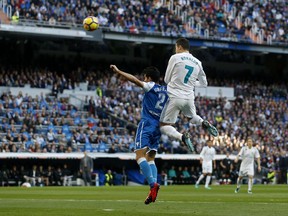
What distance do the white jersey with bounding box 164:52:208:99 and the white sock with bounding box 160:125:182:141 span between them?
2.38 ft

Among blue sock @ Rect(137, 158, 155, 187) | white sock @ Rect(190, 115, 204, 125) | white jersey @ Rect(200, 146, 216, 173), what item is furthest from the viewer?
white jersey @ Rect(200, 146, 216, 173)

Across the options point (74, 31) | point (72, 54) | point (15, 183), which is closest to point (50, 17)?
point (74, 31)

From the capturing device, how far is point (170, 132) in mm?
17359

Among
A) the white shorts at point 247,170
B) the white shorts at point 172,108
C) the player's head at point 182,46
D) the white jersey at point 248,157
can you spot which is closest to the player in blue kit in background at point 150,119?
the white shorts at point 172,108

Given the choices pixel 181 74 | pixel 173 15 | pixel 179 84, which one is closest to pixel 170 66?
pixel 181 74

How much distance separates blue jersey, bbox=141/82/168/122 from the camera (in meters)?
17.4

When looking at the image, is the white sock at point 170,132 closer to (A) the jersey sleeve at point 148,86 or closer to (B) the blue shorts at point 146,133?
(B) the blue shorts at point 146,133

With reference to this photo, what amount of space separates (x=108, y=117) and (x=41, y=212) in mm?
36637

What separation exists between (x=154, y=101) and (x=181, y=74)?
0.87 m

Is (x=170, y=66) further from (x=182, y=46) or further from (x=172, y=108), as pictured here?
(x=172, y=108)

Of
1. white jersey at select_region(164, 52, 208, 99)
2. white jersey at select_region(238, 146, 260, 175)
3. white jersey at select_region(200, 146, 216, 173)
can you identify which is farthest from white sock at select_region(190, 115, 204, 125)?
white jersey at select_region(200, 146, 216, 173)

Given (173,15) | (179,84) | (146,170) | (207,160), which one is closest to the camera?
(146,170)

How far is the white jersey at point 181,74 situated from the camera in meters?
17.6

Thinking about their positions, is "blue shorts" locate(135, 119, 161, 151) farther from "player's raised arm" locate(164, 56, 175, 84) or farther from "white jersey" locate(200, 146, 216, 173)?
"white jersey" locate(200, 146, 216, 173)
